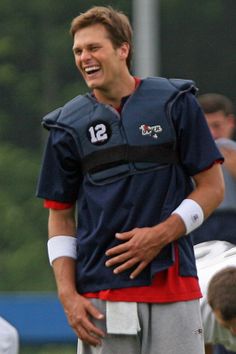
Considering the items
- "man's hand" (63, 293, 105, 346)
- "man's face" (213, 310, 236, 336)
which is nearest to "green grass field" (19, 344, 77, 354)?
"man's face" (213, 310, 236, 336)

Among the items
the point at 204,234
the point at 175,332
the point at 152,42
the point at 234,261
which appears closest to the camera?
the point at 175,332

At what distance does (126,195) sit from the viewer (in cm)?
481

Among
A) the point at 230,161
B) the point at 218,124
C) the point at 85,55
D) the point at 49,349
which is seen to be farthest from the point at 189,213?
the point at 49,349

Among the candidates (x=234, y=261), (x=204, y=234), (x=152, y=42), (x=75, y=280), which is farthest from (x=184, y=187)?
(x=152, y=42)

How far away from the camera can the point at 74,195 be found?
198 inches

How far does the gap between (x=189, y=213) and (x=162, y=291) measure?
28cm

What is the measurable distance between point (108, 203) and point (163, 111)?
38 cm

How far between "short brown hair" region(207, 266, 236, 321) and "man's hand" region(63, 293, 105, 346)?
2.84ft

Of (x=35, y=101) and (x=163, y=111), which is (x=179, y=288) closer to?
(x=163, y=111)

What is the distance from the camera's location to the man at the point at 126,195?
480cm

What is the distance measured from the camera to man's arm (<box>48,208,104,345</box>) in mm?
4832

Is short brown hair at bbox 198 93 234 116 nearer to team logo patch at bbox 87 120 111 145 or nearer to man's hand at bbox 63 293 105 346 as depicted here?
team logo patch at bbox 87 120 111 145

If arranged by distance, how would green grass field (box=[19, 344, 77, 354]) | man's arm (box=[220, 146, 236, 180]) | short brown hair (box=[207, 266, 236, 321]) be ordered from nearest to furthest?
1. short brown hair (box=[207, 266, 236, 321])
2. man's arm (box=[220, 146, 236, 180])
3. green grass field (box=[19, 344, 77, 354])

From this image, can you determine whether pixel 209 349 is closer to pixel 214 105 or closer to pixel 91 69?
pixel 214 105
